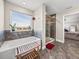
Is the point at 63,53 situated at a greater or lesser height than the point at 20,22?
lesser

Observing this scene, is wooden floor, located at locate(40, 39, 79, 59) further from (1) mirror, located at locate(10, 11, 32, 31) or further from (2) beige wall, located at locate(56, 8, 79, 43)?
(1) mirror, located at locate(10, 11, 32, 31)

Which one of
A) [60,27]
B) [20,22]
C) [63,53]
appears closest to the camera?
[63,53]

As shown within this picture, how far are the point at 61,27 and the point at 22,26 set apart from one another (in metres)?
3.00

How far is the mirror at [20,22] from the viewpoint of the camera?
9.41 ft

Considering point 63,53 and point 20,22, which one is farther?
point 20,22

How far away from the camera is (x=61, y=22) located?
4312 mm

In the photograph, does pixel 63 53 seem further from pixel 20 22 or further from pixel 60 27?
pixel 20 22

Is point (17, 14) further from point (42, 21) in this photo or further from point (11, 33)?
point (42, 21)

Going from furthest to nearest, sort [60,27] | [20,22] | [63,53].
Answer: [60,27]
[20,22]
[63,53]

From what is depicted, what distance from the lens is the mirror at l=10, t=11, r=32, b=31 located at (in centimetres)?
287

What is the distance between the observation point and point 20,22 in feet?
10.5

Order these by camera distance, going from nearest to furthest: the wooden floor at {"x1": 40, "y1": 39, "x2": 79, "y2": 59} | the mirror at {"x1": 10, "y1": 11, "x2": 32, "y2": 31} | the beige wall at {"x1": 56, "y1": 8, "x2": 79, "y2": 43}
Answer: the wooden floor at {"x1": 40, "y1": 39, "x2": 79, "y2": 59}, the mirror at {"x1": 10, "y1": 11, "x2": 32, "y2": 31}, the beige wall at {"x1": 56, "y1": 8, "x2": 79, "y2": 43}

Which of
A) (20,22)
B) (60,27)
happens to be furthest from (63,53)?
(20,22)

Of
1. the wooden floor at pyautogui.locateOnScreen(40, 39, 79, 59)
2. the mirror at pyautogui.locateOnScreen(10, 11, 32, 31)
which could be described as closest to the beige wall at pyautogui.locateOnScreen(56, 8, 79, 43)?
the wooden floor at pyautogui.locateOnScreen(40, 39, 79, 59)
